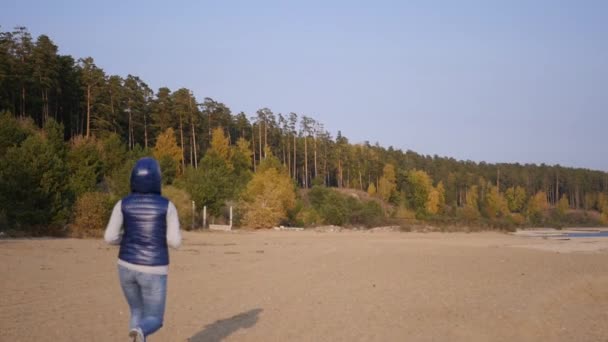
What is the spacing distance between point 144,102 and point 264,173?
22.3m

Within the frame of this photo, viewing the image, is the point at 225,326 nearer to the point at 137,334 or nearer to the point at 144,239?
the point at 137,334

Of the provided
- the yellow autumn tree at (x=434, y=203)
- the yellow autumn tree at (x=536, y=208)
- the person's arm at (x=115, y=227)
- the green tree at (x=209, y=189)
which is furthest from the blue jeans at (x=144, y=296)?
the yellow autumn tree at (x=536, y=208)

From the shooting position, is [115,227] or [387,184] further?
[387,184]

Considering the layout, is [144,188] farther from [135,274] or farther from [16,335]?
[16,335]

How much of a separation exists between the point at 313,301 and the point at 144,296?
6.08m

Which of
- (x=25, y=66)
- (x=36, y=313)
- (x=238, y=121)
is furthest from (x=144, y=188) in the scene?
(x=238, y=121)

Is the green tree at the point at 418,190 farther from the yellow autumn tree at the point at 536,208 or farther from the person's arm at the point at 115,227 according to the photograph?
the person's arm at the point at 115,227

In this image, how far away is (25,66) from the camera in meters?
52.7

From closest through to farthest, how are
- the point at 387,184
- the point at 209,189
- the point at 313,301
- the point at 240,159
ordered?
the point at 313,301 < the point at 209,189 < the point at 240,159 < the point at 387,184

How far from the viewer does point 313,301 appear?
413 inches

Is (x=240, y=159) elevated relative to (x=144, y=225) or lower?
elevated

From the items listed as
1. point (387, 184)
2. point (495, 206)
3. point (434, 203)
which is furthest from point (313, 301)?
point (495, 206)

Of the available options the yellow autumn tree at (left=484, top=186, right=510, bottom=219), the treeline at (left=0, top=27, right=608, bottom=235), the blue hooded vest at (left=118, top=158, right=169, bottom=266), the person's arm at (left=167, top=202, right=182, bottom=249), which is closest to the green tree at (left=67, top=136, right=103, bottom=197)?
the treeline at (left=0, top=27, right=608, bottom=235)

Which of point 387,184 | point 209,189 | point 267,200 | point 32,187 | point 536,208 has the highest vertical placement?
point 387,184
